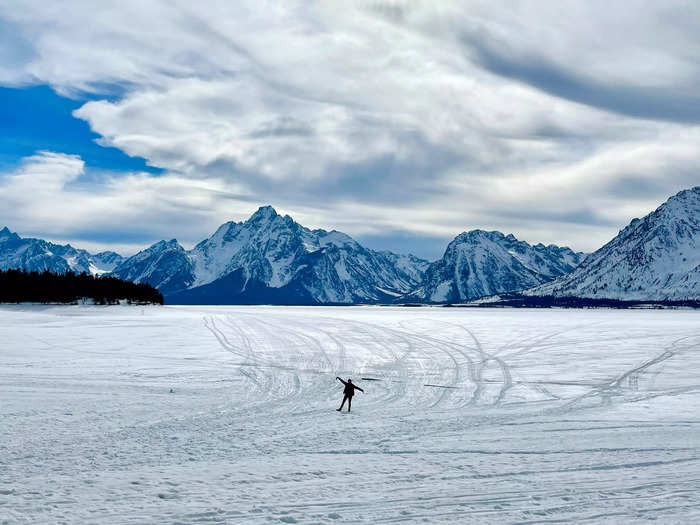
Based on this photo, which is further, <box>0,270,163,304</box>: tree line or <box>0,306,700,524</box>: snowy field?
<box>0,270,163,304</box>: tree line

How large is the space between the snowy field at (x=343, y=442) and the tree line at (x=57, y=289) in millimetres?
87525

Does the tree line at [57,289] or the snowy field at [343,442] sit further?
the tree line at [57,289]

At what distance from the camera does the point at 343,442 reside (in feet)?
57.3

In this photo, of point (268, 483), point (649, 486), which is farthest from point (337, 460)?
point (649, 486)

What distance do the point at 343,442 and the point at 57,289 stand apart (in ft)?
380

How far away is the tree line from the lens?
114 m

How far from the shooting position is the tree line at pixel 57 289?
113688 mm

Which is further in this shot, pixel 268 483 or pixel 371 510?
pixel 268 483

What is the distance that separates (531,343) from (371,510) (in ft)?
147

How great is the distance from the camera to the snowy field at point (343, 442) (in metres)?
12.0

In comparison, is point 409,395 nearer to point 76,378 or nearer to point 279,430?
point 279,430

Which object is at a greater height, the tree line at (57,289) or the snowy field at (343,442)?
the tree line at (57,289)

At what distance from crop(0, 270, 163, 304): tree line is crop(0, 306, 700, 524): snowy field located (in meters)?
87.5

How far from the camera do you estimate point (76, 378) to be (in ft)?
93.6
